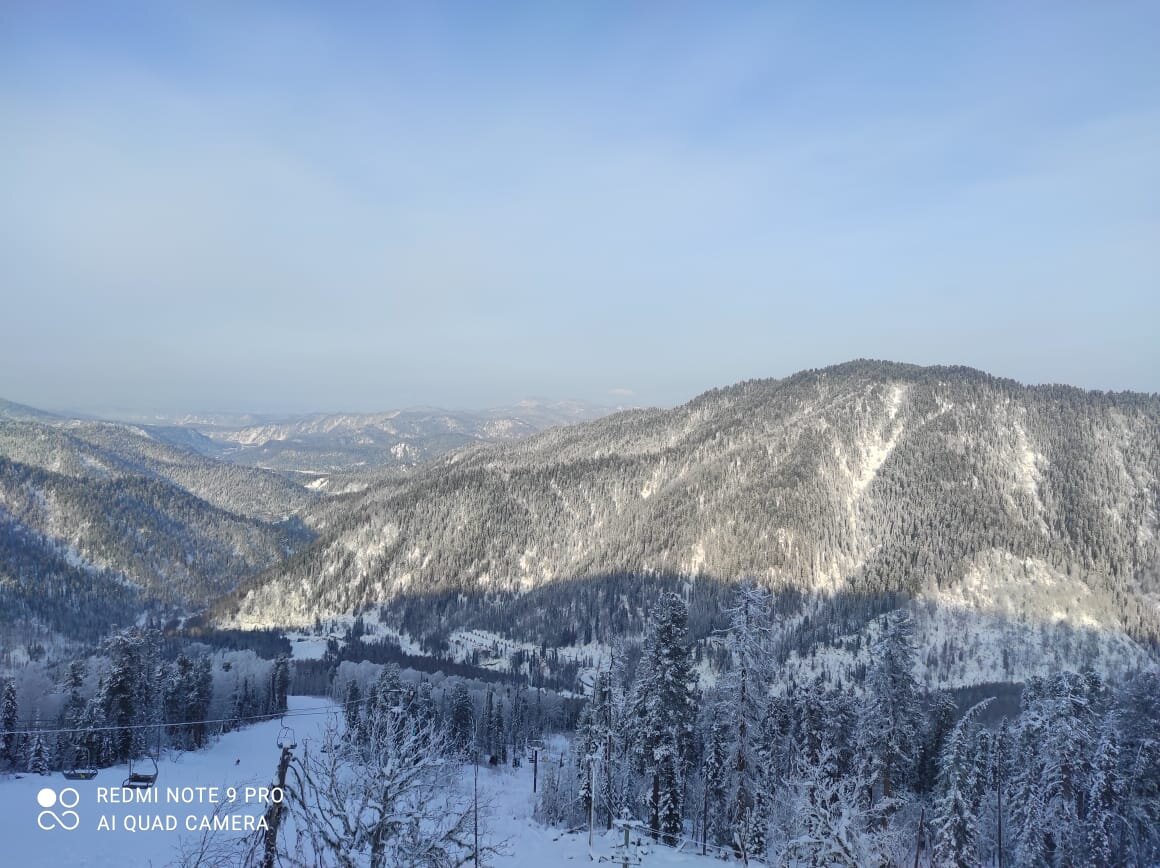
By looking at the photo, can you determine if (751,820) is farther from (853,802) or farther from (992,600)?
(992,600)

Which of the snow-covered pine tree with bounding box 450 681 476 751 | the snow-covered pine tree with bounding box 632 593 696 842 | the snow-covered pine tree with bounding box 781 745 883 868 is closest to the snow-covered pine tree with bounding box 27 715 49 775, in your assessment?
the snow-covered pine tree with bounding box 632 593 696 842

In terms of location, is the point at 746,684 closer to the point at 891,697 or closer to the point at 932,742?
the point at 891,697

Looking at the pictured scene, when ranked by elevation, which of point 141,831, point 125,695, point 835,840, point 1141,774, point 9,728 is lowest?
point 9,728

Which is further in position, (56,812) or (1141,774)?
(1141,774)

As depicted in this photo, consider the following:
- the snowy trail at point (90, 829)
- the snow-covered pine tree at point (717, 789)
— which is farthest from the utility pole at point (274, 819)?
the snow-covered pine tree at point (717, 789)

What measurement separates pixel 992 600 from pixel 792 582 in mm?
54263

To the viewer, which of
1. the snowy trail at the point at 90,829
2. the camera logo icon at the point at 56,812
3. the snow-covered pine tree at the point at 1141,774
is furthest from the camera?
the snow-covered pine tree at the point at 1141,774

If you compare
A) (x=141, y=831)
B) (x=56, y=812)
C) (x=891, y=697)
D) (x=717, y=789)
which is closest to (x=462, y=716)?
(x=717, y=789)

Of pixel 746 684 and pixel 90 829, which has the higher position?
pixel 746 684

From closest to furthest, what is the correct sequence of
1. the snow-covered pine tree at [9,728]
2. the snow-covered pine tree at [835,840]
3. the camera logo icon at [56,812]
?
the snow-covered pine tree at [835,840], the camera logo icon at [56,812], the snow-covered pine tree at [9,728]

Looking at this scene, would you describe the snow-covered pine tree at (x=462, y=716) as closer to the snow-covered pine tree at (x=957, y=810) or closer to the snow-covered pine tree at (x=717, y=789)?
the snow-covered pine tree at (x=717, y=789)

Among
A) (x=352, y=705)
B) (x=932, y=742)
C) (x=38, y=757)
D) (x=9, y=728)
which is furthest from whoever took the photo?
(x=352, y=705)

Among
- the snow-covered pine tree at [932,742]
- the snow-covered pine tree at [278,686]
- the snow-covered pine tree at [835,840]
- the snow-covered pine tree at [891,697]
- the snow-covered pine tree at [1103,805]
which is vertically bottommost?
the snow-covered pine tree at [278,686]

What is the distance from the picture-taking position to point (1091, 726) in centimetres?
4106
